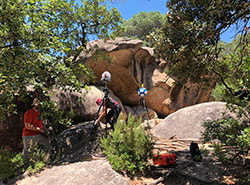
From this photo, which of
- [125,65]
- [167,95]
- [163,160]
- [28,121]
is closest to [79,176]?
[163,160]

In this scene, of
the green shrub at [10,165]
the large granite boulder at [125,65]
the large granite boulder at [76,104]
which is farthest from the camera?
the large granite boulder at [125,65]

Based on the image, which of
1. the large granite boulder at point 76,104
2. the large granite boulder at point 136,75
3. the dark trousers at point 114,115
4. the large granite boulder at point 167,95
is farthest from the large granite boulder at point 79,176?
the large granite boulder at point 167,95

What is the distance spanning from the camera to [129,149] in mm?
3912

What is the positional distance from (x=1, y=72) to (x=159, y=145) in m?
4.94

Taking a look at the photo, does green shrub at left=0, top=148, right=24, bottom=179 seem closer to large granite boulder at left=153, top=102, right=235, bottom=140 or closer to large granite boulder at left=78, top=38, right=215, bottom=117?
large granite boulder at left=153, top=102, right=235, bottom=140

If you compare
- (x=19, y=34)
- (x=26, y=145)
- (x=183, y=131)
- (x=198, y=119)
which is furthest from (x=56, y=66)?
(x=198, y=119)

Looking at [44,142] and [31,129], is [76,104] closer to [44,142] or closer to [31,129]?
[44,142]

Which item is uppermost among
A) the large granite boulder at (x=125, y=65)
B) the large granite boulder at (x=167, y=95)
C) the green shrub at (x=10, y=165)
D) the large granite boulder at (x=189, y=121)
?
the large granite boulder at (x=125, y=65)

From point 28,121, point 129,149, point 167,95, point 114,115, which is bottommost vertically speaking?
point 129,149

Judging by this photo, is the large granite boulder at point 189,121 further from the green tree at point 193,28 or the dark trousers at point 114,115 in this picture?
the green tree at point 193,28

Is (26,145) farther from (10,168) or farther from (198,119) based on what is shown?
(198,119)

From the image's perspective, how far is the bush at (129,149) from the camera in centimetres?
376

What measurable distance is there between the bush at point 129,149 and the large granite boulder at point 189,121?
3784 mm

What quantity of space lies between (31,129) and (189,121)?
247 inches
